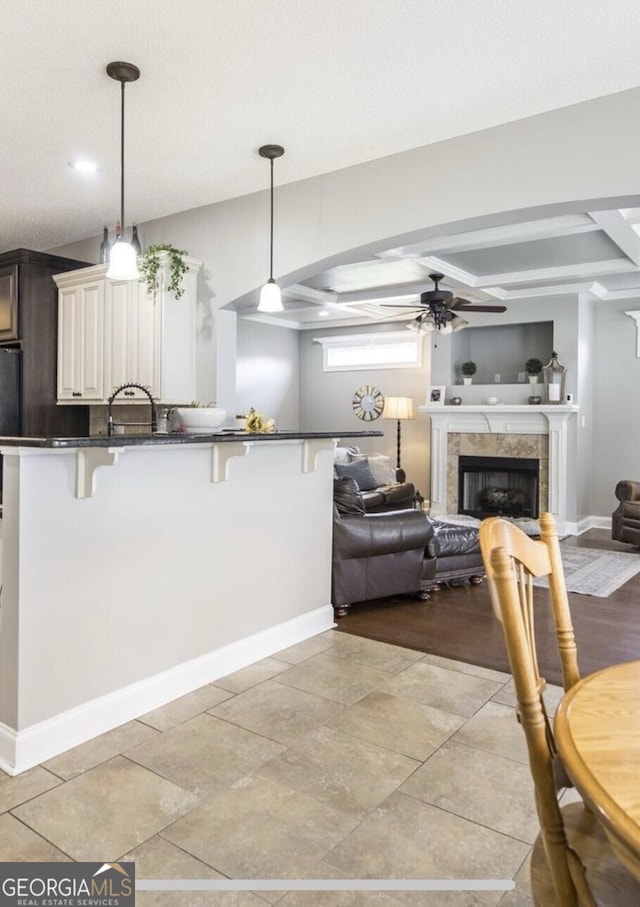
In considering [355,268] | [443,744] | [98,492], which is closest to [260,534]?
[98,492]

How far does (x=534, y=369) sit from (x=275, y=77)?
546cm

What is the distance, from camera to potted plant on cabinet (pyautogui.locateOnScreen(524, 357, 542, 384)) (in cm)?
753

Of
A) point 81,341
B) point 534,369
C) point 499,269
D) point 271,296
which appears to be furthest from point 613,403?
point 81,341

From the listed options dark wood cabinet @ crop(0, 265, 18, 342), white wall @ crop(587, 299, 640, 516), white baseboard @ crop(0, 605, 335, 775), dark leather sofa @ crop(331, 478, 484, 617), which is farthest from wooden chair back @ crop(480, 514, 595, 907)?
white wall @ crop(587, 299, 640, 516)

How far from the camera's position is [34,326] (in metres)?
5.16

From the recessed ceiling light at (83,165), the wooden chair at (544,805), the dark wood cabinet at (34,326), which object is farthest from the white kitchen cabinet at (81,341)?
the wooden chair at (544,805)

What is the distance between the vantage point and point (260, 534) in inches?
130

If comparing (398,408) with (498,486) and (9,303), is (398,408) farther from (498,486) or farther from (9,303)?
(9,303)

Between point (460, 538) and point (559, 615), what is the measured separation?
3467 millimetres

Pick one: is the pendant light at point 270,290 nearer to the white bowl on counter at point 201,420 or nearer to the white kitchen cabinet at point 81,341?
the white bowl on counter at point 201,420

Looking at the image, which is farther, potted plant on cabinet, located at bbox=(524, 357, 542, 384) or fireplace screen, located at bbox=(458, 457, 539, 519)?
fireplace screen, located at bbox=(458, 457, 539, 519)

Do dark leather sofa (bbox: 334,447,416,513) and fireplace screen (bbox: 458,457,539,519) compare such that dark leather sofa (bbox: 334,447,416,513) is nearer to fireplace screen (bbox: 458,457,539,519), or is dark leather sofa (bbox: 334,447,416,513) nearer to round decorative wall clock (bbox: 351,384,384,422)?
fireplace screen (bbox: 458,457,539,519)

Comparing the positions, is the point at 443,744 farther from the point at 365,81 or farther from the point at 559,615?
the point at 365,81

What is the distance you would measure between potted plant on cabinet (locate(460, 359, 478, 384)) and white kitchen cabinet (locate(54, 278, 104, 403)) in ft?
15.7
